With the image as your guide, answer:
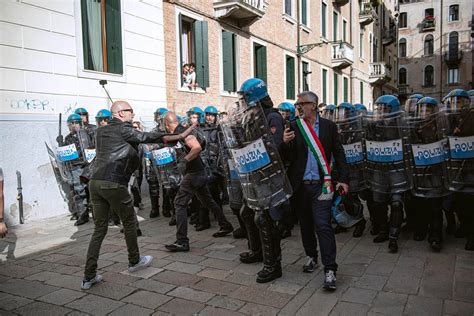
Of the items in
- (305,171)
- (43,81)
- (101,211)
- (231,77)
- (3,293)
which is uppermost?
(231,77)

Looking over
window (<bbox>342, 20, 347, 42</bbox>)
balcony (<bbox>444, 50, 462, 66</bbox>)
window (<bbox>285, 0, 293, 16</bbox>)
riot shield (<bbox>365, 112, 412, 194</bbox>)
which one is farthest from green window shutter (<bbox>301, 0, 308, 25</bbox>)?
balcony (<bbox>444, 50, 462, 66</bbox>)

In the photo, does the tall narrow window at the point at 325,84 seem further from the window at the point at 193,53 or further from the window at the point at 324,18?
the window at the point at 193,53

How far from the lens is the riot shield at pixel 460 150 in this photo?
4852 mm

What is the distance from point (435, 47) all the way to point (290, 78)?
117 ft

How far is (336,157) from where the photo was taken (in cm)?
417

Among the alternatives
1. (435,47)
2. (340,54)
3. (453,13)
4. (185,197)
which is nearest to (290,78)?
(340,54)

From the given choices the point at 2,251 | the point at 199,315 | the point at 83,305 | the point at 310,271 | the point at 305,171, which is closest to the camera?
the point at 199,315

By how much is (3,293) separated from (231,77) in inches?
419

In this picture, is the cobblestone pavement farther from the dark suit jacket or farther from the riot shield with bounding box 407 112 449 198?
the dark suit jacket

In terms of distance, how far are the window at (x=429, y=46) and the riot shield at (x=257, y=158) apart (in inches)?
1974

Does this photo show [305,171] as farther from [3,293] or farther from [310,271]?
[3,293]

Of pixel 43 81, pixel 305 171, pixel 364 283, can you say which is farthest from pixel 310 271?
pixel 43 81

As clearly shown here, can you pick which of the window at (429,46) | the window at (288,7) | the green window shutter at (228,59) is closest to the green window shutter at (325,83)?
the window at (288,7)

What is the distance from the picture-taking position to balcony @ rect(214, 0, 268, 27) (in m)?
12.8
